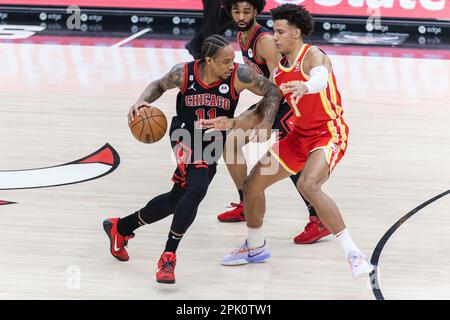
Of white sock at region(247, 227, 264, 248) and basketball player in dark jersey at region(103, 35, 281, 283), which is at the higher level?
basketball player in dark jersey at region(103, 35, 281, 283)

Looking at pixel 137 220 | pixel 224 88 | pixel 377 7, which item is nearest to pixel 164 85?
pixel 224 88

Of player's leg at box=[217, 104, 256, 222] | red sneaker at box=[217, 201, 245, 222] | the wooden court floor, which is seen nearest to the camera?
the wooden court floor

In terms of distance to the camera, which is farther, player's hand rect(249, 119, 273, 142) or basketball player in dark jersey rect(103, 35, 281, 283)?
player's hand rect(249, 119, 273, 142)

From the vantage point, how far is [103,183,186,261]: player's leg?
21.6 ft

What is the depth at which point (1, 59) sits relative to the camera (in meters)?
13.6

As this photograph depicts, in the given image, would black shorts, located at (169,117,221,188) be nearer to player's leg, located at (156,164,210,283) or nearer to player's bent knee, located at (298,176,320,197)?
player's leg, located at (156,164,210,283)

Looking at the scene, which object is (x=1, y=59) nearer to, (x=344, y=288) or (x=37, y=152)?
(x=37, y=152)

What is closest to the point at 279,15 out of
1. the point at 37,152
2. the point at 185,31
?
the point at 37,152

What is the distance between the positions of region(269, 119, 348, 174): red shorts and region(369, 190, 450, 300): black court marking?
81 centimetres

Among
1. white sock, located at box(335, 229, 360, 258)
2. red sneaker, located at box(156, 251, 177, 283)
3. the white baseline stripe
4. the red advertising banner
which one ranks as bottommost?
the white baseline stripe

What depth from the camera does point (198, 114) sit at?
6.54 meters

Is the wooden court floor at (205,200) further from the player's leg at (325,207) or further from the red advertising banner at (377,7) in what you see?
the red advertising banner at (377,7)

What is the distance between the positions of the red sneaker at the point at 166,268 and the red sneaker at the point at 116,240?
0.54 m

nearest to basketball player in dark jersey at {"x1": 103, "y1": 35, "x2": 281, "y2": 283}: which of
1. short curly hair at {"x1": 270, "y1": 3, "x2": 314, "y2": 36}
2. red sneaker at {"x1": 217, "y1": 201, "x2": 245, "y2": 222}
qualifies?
short curly hair at {"x1": 270, "y1": 3, "x2": 314, "y2": 36}
